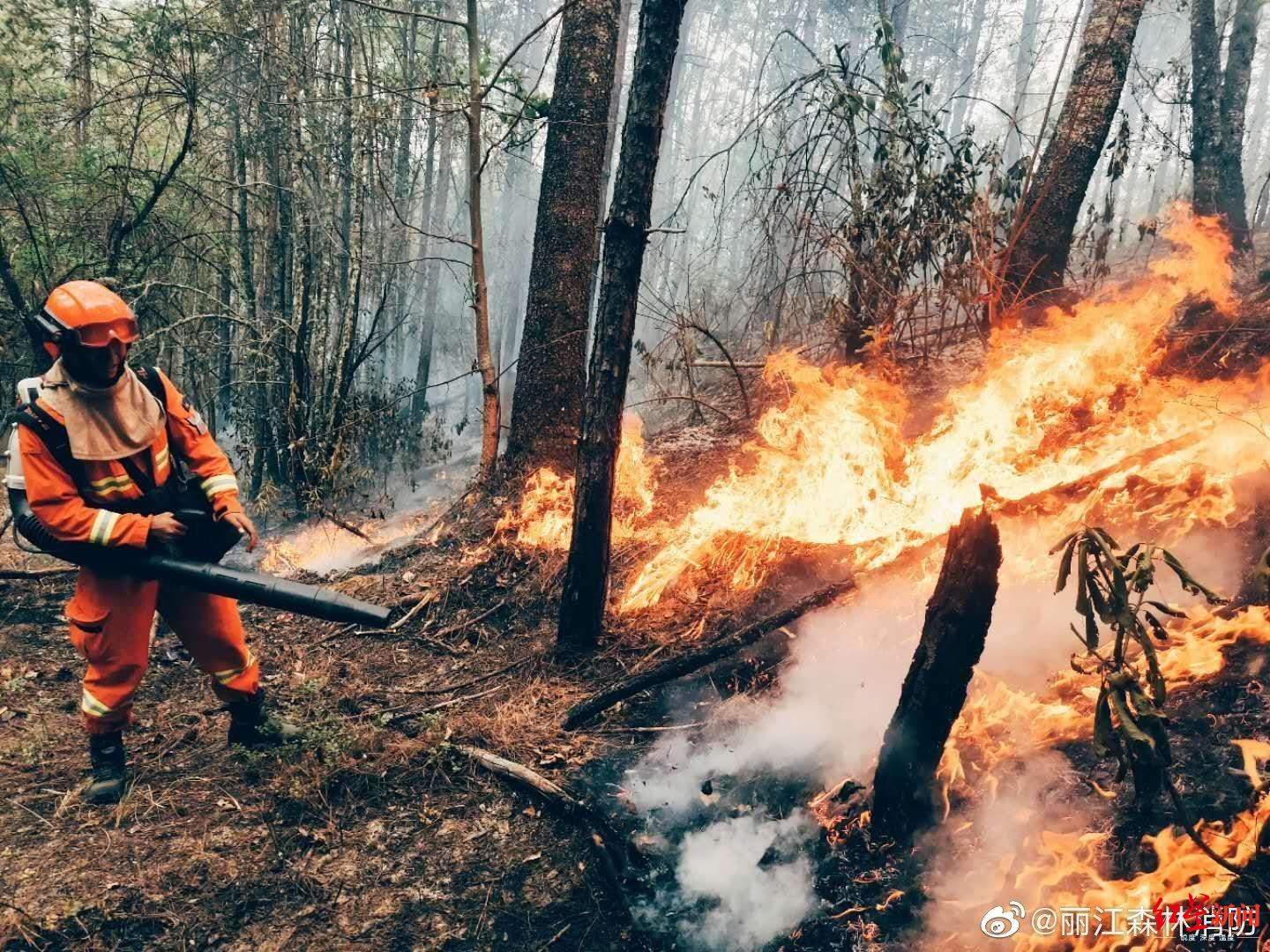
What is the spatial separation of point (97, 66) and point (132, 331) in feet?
24.1

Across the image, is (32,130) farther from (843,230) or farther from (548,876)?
(548,876)

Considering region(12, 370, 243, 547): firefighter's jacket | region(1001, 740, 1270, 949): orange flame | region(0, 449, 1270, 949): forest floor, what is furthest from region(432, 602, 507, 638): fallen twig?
region(1001, 740, 1270, 949): orange flame

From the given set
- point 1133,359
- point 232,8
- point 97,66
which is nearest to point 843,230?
point 1133,359

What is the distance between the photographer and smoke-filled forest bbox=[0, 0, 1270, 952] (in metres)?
3.12

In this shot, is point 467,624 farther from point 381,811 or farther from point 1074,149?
point 1074,149

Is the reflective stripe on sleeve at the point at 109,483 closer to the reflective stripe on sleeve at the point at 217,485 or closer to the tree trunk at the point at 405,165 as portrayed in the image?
the reflective stripe on sleeve at the point at 217,485

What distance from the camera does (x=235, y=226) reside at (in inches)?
449

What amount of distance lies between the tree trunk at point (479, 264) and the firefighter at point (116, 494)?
10.5 ft

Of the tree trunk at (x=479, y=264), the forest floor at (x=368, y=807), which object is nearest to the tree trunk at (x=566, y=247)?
the tree trunk at (x=479, y=264)

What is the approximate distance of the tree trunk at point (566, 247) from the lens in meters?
6.40

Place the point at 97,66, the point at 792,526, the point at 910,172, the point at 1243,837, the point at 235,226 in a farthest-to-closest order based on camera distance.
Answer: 1. the point at 235,226
2. the point at 97,66
3. the point at 910,172
4. the point at 792,526
5. the point at 1243,837

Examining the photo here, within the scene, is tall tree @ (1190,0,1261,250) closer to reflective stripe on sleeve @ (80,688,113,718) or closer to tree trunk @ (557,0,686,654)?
tree trunk @ (557,0,686,654)

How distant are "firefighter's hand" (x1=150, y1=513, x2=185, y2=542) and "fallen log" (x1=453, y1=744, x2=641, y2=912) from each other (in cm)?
194

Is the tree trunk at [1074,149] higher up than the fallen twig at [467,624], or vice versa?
the tree trunk at [1074,149]
